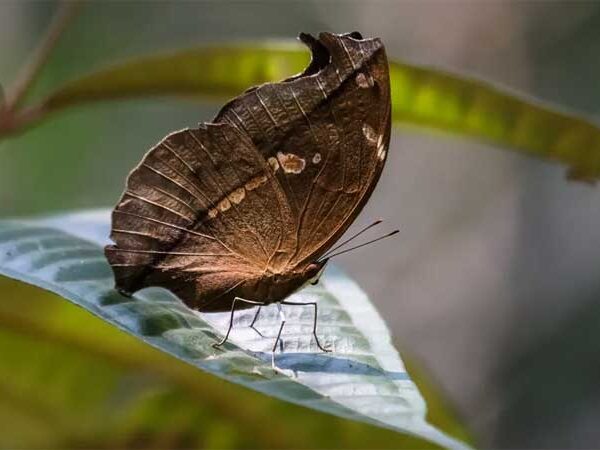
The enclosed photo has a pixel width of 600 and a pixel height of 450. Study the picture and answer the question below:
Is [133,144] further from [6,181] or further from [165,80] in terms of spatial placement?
[165,80]

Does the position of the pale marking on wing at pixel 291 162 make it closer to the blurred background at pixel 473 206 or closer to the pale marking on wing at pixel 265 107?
the pale marking on wing at pixel 265 107

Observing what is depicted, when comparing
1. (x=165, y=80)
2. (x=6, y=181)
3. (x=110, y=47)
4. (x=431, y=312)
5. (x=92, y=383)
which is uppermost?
(x=110, y=47)

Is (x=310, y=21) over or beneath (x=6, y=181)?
over

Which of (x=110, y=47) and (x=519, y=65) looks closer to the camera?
(x=519, y=65)

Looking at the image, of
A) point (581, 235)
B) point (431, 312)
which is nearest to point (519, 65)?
point (581, 235)

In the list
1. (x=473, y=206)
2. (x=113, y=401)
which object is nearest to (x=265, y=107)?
(x=113, y=401)

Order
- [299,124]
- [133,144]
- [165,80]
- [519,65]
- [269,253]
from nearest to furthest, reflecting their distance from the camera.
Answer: [299,124], [269,253], [165,80], [519,65], [133,144]

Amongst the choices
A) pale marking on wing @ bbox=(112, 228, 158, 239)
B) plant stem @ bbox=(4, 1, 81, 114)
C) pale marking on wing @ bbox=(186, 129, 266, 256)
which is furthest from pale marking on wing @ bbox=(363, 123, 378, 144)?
plant stem @ bbox=(4, 1, 81, 114)

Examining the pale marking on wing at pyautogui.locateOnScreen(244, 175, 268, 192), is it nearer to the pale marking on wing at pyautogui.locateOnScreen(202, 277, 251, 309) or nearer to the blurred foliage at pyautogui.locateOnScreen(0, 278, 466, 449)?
the pale marking on wing at pyautogui.locateOnScreen(202, 277, 251, 309)

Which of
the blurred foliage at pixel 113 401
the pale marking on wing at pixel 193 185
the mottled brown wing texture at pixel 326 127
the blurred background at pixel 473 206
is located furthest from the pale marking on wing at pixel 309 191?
the blurred background at pixel 473 206
